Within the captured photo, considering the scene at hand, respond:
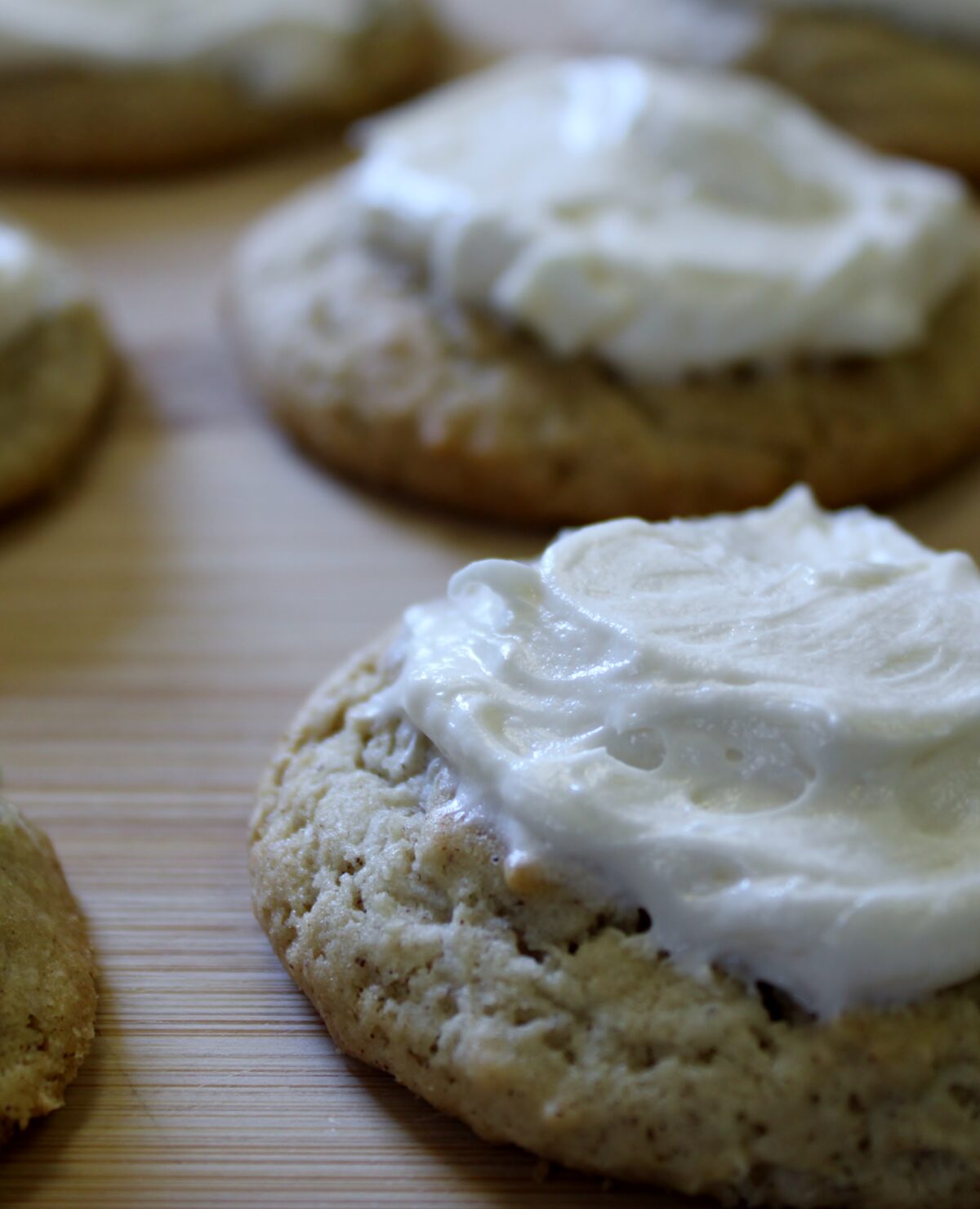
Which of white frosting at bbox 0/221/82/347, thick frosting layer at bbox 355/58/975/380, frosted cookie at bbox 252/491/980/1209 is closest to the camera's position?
→ frosted cookie at bbox 252/491/980/1209

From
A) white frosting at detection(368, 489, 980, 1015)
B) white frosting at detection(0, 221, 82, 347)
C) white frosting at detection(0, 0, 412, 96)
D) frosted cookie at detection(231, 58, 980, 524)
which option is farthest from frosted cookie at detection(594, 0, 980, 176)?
white frosting at detection(368, 489, 980, 1015)

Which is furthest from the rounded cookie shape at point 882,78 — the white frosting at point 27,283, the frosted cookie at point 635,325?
the white frosting at point 27,283

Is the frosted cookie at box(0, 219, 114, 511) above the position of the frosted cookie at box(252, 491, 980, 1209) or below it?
below

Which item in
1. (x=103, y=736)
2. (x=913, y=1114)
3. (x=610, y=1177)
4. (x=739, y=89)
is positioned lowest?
(x=103, y=736)

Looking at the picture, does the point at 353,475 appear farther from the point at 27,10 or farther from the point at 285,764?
the point at 27,10

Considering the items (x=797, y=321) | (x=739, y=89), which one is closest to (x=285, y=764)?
(x=797, y=321)

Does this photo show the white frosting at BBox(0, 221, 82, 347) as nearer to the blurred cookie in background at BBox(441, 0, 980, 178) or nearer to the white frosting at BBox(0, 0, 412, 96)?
the white frosting at BBox(0, 0, 412, 96)
